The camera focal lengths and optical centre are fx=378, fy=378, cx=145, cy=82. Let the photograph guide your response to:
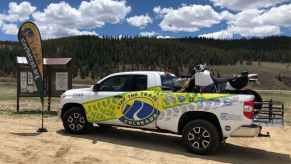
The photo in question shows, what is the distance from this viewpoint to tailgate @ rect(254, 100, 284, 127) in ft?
26.7

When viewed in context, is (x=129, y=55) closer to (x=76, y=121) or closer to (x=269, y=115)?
(x=76, y=121)

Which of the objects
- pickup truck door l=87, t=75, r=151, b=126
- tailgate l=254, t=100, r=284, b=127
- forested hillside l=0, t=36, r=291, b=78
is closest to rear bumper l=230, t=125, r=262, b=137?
tailgate l=254, t=100, r=284, b=127

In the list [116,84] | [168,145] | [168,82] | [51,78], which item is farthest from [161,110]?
[51,78]

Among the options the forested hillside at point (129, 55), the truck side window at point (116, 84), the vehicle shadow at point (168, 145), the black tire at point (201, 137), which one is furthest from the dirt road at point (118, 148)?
the forested hillside at point (129, 55)

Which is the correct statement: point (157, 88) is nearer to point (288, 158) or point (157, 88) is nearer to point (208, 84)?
point (208, 84)

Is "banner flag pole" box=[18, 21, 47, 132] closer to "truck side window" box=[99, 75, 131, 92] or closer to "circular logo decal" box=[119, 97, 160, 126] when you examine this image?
"truck side window" box=[99, 75, 131, 92]

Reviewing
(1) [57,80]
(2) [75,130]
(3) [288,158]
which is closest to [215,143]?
(3) [288,158]

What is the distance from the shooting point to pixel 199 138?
8469mm

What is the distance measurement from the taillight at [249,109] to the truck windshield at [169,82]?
1.98 meters

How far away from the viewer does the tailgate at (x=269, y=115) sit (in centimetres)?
813

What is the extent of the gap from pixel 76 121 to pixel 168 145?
2713 mm

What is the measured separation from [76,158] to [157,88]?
261cm

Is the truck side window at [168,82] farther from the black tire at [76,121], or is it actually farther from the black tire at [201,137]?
the black tire at [76,121]

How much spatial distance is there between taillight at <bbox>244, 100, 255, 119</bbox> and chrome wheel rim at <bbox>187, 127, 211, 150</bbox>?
0.97m
